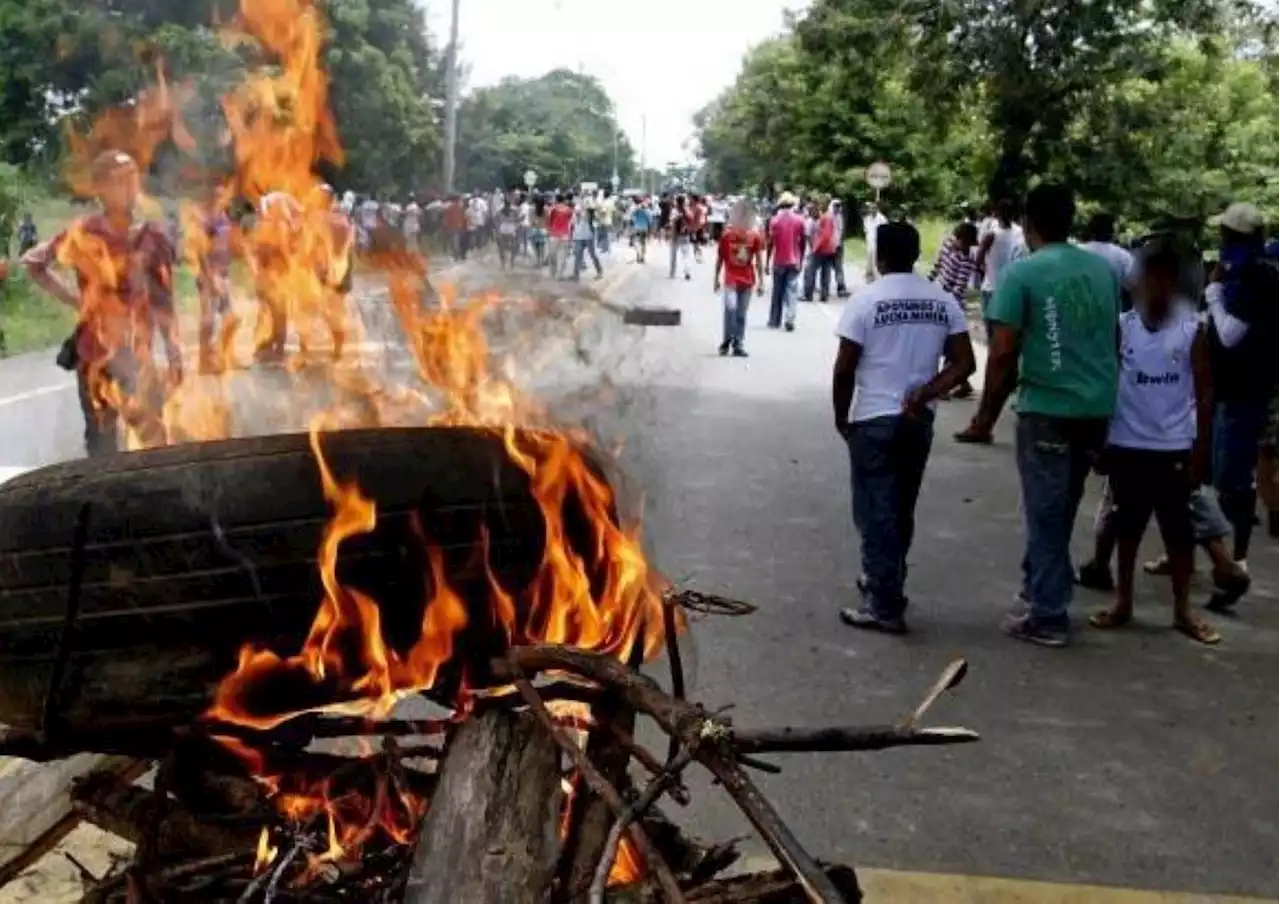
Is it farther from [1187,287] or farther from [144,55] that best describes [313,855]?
[144,55]

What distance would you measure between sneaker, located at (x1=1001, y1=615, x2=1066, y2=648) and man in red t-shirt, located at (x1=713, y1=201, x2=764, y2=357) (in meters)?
10.3

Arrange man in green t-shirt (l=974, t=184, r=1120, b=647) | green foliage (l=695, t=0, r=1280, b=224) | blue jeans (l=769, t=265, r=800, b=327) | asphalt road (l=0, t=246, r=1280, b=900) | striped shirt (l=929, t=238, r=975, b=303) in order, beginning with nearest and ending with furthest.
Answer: asphalt road (l=0, t=246, r=1280, b=900) → man in green t-shirt (l=974, t=184, r=1120, b=647) → green foliage (l=695, t=0, r=1280, b=224) → striped shirt (l=929, t=238, r=975, b=303) → blue jeans (l=769, t=265, r=800, b=327)

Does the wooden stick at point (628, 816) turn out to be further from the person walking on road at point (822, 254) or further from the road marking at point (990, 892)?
the person walking on road at point (822, 254)

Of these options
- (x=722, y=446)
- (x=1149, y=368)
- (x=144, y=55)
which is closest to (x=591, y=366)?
(x=1149, y=368)

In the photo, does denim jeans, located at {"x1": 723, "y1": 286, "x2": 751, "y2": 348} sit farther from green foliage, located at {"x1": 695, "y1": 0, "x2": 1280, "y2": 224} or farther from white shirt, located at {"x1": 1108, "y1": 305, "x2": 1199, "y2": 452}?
white shirt, located at {"x1": 1108, "y1": 305, "x2": 1199, "y2": 452}

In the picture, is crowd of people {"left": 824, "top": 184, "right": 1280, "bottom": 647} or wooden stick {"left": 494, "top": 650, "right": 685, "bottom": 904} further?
crowd of people {"left": 824, "top": 184, "right": 1280, "bottom": 647}

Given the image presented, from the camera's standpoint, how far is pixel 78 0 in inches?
420

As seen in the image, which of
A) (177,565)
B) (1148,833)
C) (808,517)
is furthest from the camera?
(808,517)

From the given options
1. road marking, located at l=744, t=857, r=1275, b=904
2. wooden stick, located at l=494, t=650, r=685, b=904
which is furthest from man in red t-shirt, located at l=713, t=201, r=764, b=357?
wooden stick, located at l=494, t=650, r=685, b=904

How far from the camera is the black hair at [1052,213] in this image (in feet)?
20.7

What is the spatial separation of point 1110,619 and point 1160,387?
1.13 meters

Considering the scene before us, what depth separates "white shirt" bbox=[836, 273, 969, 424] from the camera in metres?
6.36

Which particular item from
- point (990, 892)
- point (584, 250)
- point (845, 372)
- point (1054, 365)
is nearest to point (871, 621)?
point (845, 372)

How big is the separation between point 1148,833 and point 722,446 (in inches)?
281
